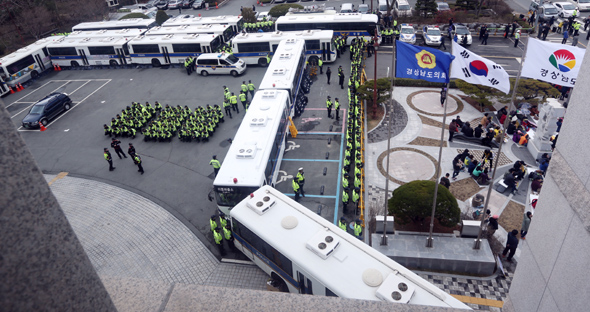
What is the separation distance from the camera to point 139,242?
50.6ft

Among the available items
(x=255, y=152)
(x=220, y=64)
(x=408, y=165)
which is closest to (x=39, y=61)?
(x=220, y=64)

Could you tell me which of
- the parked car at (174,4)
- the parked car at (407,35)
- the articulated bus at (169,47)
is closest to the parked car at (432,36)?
the parked car at (407,35)

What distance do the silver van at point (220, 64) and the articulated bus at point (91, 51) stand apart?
8428 mm

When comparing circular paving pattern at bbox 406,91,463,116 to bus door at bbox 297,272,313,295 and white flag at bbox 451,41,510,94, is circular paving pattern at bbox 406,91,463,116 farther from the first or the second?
bus door at bbox 297,272,313,295

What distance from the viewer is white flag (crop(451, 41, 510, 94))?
10.4 m

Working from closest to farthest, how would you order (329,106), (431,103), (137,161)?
(137,161), (329,106), (431,103)

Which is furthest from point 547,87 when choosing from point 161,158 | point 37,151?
point 37,151

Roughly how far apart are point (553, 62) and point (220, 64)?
23.8 meters

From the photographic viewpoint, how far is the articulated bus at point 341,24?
31750 mm

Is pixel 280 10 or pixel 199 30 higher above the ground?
pixel 199 30

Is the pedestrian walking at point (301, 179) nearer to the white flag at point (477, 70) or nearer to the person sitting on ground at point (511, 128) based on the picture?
the white flag at point (477, 70)

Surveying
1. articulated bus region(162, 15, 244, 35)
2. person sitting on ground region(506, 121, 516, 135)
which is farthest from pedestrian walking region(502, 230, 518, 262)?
articulated bus region(162, 15, 244, 35)

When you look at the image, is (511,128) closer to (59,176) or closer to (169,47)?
(59,176)

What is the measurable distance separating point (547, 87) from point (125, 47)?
106 ft
